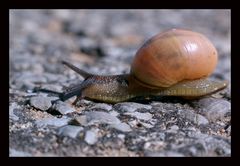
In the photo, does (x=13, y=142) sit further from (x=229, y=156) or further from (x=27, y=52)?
(x=27, y=52)

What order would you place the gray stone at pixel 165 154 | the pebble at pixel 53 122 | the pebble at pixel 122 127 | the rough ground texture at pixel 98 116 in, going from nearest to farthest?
the gray stone at pixel 165 154 < the rough ground texture at pixel 98 116 < the pebble at pixel 122 127 < the pebble at pixel 53 122

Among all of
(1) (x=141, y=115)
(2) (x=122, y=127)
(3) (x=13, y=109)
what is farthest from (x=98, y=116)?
(3) (x=13, y=109)

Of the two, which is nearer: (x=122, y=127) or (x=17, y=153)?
(x=17, y=153)

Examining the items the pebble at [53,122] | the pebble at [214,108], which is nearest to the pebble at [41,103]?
the pebble at [53,122]

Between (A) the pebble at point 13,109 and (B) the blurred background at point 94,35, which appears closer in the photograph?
(A) the pebble at point 13,109

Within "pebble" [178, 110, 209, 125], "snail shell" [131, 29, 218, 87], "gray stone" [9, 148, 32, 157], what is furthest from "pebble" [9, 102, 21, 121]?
"pebble" [178, 110, 209, 125]

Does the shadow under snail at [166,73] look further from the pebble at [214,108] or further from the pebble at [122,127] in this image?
the pebble at [122,127]

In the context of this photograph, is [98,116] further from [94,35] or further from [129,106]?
[94,35]
